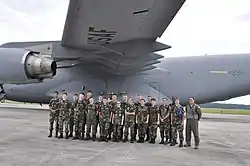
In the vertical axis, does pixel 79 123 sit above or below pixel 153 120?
below

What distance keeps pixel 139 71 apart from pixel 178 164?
9.43 metres

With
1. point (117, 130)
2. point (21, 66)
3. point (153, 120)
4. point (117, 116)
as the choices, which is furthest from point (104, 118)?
point (21, 66)

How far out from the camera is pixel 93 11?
9398 millimetres

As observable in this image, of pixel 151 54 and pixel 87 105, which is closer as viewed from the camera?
pixel 87 105

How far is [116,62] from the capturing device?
46.9 ft

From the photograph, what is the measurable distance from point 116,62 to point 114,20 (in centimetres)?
422

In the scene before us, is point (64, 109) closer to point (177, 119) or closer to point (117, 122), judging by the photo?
point (117, 122)

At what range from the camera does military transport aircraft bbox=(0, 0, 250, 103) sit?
9914mm

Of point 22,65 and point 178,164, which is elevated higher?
point 22,65

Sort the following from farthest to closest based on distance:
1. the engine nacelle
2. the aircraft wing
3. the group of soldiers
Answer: the group of soldiers < the engine nacelle < the aircraft wing

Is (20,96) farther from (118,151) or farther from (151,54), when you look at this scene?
(118,151)

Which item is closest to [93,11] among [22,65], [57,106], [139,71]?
[22,65]

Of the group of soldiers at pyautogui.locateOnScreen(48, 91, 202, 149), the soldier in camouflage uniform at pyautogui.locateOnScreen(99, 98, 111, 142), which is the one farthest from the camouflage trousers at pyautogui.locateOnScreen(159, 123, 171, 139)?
the soldier in camouflage uniform at pyautogui.locateOnScreen(99, 98, 111, 142)

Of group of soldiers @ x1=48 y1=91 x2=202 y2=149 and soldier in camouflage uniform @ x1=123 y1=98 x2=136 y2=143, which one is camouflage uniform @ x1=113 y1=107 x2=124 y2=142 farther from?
soldier in camouflage uniform @ x1=123 y1=98 x2=136 y2=143
